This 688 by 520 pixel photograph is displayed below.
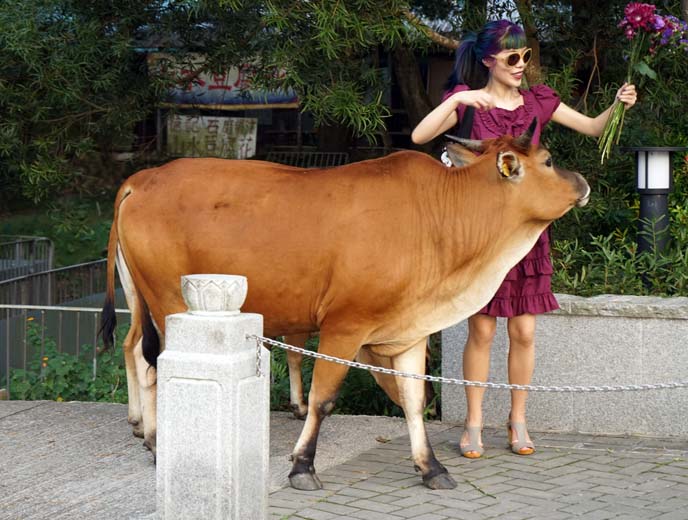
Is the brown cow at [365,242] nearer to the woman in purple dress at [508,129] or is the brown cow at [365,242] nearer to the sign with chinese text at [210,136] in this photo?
the woman in purple dress at [508,129]

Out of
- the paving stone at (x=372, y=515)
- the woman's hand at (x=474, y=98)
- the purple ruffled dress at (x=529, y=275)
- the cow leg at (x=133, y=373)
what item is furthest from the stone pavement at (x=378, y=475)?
the woman's hand at (x=474, y=98)

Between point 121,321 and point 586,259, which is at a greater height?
point 586,259

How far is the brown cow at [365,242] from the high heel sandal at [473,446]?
57 cm

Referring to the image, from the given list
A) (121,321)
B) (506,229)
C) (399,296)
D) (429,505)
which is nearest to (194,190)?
(399,296)

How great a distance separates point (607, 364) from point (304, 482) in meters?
2.16

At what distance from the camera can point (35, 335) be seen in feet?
31.1

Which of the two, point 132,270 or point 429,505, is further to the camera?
point 132,270

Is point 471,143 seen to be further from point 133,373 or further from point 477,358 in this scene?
point 133,373

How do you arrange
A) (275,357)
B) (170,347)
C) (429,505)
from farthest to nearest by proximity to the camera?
(275,357) → (429,505) → (170,347)

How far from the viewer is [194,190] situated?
606cm

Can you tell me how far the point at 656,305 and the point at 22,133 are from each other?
5407mm

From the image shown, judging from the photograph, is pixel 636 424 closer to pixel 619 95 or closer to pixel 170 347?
pixel 619 95

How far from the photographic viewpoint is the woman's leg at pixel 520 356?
6.39m

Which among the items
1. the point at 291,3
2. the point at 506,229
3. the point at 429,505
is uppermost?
the point at 291,3
